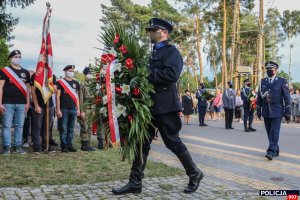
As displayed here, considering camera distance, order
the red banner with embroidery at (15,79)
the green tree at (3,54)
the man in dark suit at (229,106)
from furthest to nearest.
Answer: the man in dark suit at (229,106), the green tree at (3,54), the red banner with embroidery at (15,79)

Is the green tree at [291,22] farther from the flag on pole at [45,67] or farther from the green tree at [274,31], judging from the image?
the flag on pole at [45,67]

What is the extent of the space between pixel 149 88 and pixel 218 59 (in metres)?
55.6

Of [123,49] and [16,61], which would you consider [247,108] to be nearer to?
[16,61]

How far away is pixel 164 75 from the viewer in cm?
492

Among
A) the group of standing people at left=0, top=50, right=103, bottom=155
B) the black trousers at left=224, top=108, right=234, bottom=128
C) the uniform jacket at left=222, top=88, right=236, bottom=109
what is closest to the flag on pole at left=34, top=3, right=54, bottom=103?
the group of standing people at left=0, top=50, right=103, bottom=155

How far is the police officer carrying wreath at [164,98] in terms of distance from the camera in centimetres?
497

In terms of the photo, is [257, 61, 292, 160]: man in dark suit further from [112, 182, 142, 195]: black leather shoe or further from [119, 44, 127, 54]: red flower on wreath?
[119, 44, 127, 54]: red flower on wreath

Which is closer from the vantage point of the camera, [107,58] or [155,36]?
[107,58]

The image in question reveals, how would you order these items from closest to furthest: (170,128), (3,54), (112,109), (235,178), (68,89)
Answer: (112,109)
(170,128)
(235,178)
(68,89)
(3,54)

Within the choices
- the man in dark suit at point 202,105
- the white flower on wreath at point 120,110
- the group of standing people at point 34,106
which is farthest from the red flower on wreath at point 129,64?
the man in dark suit at point 202,105

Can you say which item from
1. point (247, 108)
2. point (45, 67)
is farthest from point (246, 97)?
point (45, 67)

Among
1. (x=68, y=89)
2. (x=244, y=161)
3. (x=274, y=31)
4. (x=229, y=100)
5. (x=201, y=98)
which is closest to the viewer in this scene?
(x=244, y=161)

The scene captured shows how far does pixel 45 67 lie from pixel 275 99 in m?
4.97

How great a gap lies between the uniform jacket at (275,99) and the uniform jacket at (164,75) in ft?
13.1
